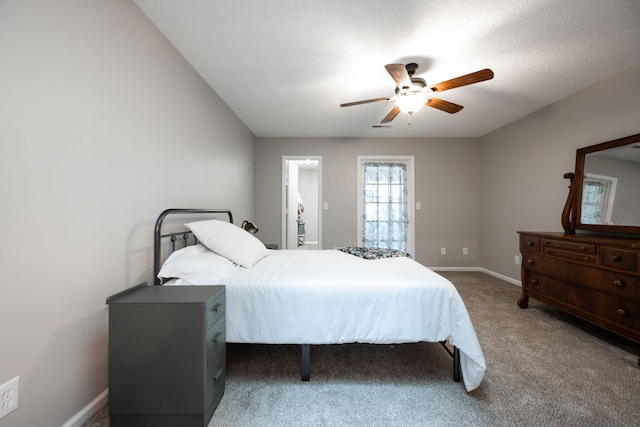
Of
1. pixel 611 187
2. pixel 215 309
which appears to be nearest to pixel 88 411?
pixel 215 309

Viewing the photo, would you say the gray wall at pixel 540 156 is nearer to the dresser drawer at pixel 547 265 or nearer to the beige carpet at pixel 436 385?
the dresser drawer at pixel 547 265

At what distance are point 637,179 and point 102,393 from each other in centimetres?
443

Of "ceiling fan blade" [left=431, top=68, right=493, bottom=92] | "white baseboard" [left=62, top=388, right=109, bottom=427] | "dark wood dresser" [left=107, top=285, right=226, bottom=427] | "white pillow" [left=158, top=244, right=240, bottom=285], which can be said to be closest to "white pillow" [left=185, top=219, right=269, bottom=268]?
"white pillow" [left=158, top=244, right=240, bottom=285]

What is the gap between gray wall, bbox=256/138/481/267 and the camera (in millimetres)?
4438

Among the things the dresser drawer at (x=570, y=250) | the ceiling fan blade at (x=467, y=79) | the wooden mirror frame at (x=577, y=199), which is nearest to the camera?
the ceiling fan blade at (x=467, y=79)

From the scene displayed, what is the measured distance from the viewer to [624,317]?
1823 mm

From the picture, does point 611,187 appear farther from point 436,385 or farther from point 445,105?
point 436,385

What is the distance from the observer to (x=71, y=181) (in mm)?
1138

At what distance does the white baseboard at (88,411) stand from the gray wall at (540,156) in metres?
4.64

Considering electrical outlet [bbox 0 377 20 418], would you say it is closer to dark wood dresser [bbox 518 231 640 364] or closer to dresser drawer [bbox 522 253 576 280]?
dark wood dresser [bbox 518 231 640 364]

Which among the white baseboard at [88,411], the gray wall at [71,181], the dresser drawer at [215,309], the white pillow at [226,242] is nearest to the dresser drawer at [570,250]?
the white pillow at [226,242]

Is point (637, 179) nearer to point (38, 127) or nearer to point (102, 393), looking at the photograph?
point (38, 127)

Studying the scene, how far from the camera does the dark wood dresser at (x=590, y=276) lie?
5.88 ft

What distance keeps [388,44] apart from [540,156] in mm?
2846
